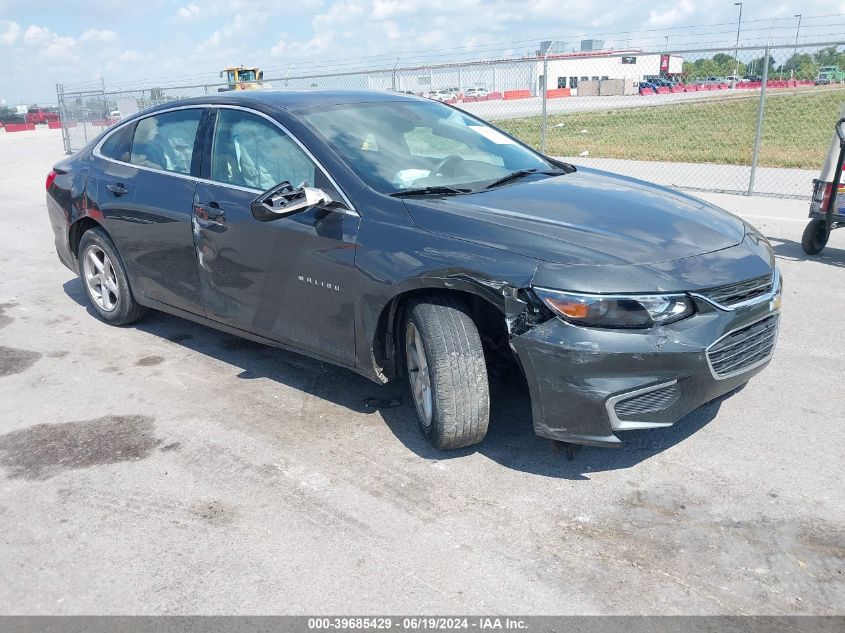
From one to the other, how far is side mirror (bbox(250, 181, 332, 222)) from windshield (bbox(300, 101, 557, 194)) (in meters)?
0.26

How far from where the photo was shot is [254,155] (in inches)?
171

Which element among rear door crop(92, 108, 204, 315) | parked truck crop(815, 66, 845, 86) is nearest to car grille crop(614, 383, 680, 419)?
rear door crop(92, 108, 204, 315)

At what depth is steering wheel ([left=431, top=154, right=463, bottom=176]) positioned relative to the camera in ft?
13.6

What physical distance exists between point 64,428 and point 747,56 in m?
10.9

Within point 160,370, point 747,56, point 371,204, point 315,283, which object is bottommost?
point 160,370

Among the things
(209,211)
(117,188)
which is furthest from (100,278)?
(209,211)

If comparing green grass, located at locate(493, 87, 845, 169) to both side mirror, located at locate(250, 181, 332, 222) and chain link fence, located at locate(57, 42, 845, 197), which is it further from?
side mirror, located at locate(250, 181, 332, 222)

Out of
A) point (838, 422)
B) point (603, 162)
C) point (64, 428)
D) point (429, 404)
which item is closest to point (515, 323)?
point (429, 404)

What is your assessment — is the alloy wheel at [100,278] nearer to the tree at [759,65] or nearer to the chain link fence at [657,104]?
the chain link fence at [657,104]

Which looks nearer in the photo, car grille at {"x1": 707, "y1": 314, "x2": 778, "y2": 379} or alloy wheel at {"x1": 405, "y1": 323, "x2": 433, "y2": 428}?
car grille at {"x1": 707, "y1": 314, "x2": 778, "y2": 379}

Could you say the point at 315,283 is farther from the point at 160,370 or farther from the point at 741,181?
the point at 741,181

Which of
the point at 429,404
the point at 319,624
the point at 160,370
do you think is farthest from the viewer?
the point at 160,370

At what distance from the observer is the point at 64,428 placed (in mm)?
4148

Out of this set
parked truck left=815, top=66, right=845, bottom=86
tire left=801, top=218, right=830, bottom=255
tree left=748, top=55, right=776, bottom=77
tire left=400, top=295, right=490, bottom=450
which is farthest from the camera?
parked truck left=815, top=66, right=845, bottom=86
